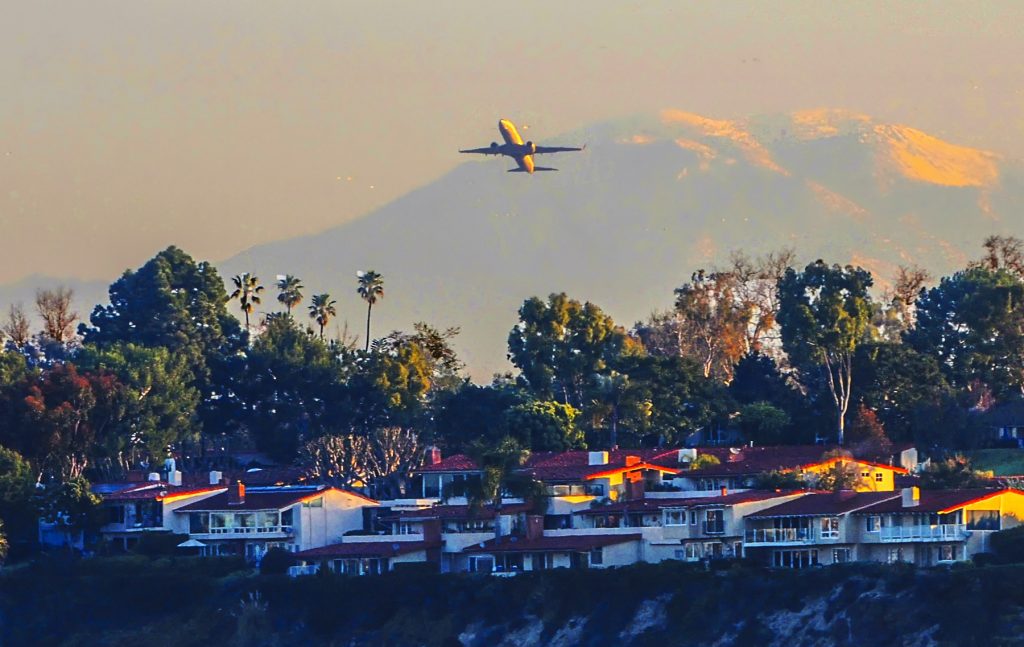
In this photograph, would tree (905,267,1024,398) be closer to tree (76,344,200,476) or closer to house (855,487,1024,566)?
house (855,487,1024,566)

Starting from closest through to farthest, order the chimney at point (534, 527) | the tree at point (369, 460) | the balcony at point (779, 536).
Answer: the balcony at point (779, 536), the chimney at point (534, 527), the tree at point (369, 460)

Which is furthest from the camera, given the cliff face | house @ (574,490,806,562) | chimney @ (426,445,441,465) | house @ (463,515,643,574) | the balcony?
chimney @ (426,445,441,465)

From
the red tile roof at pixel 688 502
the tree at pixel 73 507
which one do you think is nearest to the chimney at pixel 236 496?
the tree at pixel 73 507

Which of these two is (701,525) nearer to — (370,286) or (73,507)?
(73,507)

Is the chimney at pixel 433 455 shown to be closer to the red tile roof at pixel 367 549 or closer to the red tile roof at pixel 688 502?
the red tile roof at pixel 367 549

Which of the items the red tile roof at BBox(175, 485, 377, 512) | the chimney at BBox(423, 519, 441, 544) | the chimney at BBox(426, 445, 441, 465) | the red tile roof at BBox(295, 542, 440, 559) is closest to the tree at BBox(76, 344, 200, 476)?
the red tile roof at BBox(175, 485, 377, 512)
